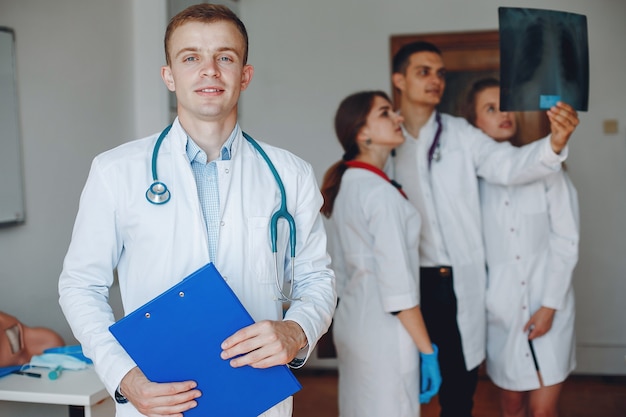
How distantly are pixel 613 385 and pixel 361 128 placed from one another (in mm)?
2824

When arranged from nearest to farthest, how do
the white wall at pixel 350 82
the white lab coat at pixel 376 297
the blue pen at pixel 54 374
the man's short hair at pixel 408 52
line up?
the blue pen at pixel 54 374
the white lab coat at pixel 376 297
the man's short hair at pixel 408 52
the white wall at pixel 350 82

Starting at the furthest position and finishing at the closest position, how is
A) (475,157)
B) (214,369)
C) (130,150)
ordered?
(475,157)
(130,150)
(214,369)

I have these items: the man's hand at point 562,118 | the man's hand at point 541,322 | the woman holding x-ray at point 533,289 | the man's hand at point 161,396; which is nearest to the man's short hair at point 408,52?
the woman holding x-ray at point 533,289

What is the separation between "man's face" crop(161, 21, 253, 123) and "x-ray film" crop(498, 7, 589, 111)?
116 centimetres

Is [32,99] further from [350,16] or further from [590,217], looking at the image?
[590,217]

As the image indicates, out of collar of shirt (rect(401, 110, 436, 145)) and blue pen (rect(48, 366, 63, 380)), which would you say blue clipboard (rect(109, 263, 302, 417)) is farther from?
collar of shirt (rect(401, 110, 436, 145))

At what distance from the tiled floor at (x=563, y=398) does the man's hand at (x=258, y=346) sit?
108 inches

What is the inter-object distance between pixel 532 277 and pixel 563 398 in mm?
1756

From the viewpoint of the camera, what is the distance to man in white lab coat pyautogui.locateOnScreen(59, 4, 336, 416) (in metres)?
1.36

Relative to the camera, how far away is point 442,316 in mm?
2697

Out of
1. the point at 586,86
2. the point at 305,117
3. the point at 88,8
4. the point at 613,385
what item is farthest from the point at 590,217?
the point at 88,8

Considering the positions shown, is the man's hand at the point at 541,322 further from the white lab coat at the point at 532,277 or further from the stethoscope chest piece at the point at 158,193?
the stethoscope chest piece at the point at 158,193

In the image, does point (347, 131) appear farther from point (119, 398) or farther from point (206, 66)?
point (119, 398)

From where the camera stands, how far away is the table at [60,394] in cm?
204
